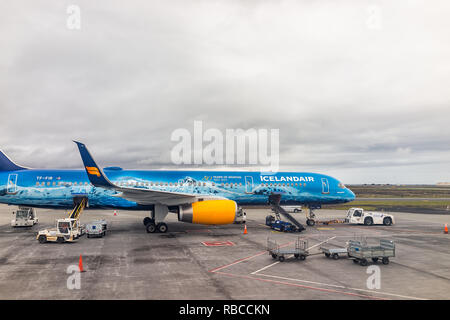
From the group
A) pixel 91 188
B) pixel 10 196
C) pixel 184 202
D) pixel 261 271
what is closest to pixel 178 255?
pixel 261 271

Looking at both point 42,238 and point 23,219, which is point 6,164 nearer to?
point 23,219

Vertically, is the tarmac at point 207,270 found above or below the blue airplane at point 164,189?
below

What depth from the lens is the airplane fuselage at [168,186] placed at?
25.0 meters

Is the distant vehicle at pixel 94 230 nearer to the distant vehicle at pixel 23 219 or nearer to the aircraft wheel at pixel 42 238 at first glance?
the aircraft wheel at pixel 42 238

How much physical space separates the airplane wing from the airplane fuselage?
2.07 meters

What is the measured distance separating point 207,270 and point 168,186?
14.1 m

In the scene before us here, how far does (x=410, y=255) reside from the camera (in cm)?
1739

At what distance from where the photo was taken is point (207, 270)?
1383 cm

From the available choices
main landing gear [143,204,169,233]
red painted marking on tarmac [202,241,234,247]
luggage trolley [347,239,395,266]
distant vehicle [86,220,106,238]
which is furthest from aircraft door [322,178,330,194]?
distant vehicle [86,220,106,238]

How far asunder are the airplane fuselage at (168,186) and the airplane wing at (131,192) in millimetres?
2072

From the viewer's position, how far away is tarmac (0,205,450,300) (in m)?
10.9

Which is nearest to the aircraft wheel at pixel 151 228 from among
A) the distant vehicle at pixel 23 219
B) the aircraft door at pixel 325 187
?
the distant vehicle at pixel 23 219

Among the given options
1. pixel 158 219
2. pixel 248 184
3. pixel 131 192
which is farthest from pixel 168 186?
pixel 248 184
